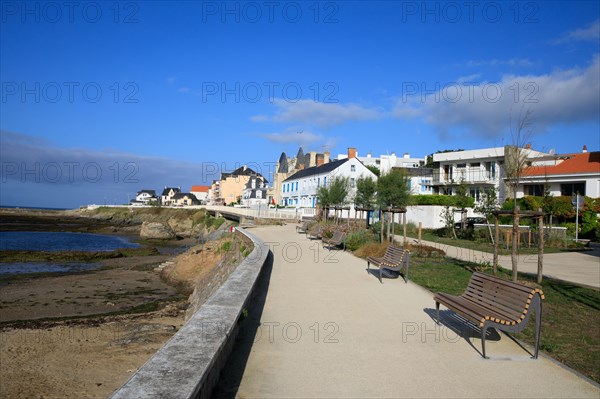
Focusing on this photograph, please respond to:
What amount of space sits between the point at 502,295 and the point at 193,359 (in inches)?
184

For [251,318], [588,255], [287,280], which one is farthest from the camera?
[588,255]

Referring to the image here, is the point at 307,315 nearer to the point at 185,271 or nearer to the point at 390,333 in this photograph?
the point at 390,333

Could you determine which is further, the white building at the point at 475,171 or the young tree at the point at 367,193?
the white building at the point at 475,171

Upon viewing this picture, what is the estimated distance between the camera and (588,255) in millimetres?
21688

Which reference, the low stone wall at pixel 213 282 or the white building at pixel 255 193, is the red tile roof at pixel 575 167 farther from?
the white building at pixel 255 193

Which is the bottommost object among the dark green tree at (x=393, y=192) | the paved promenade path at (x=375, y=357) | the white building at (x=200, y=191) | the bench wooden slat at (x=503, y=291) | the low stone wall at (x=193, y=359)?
Answer: the paved promenade path at (x=375, y=357)

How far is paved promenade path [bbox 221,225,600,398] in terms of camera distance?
471 cm

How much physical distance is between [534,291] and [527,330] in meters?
1.88

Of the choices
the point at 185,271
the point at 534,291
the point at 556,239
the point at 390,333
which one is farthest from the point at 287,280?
the point at 556,239

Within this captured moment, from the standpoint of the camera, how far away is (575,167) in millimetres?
41031

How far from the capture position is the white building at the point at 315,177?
56219mm

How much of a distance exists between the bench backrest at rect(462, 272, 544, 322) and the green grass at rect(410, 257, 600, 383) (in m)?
0.77

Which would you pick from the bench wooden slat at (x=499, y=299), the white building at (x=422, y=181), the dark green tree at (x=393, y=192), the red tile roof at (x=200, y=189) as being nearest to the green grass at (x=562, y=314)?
the bench wooden slat at (x=499, y=299)

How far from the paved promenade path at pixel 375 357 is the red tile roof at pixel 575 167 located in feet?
116
